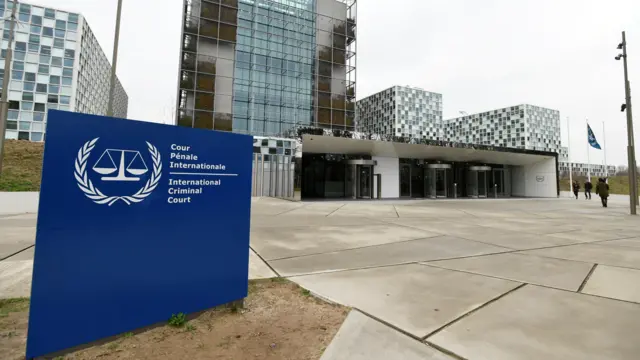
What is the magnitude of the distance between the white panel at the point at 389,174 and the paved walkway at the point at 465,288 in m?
16.4

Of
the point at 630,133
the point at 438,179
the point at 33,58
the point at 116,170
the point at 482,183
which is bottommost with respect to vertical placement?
the point at 116,170

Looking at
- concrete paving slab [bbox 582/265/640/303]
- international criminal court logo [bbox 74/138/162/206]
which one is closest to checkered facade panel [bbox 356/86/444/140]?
concrete paving slab [bbox 582/265/640/303]

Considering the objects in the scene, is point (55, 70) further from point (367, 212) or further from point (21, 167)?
point (367, 212)

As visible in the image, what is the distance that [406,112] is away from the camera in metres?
95.1

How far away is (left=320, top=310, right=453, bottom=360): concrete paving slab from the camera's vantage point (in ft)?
7.13

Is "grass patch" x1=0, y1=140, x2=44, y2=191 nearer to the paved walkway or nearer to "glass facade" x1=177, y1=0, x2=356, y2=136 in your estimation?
the paved walkway

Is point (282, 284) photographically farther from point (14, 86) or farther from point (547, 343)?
point (14, 86)

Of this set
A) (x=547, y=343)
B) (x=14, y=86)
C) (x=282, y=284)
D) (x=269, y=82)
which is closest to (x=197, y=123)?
(x=269, y=82)

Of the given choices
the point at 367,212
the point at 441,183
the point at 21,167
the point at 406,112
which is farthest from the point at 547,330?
the point at 406,112

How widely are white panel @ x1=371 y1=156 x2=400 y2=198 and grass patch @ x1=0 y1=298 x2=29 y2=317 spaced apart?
22.1 metres

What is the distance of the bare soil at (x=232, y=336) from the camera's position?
2.20 meters

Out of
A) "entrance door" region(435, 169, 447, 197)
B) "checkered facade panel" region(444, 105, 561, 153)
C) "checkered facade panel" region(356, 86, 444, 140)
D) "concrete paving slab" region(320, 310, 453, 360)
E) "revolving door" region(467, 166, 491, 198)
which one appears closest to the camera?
"concrete paving slab" region(320, 310, 453, 360)

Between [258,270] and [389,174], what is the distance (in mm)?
21016

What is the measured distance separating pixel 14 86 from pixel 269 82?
38.2 metres
